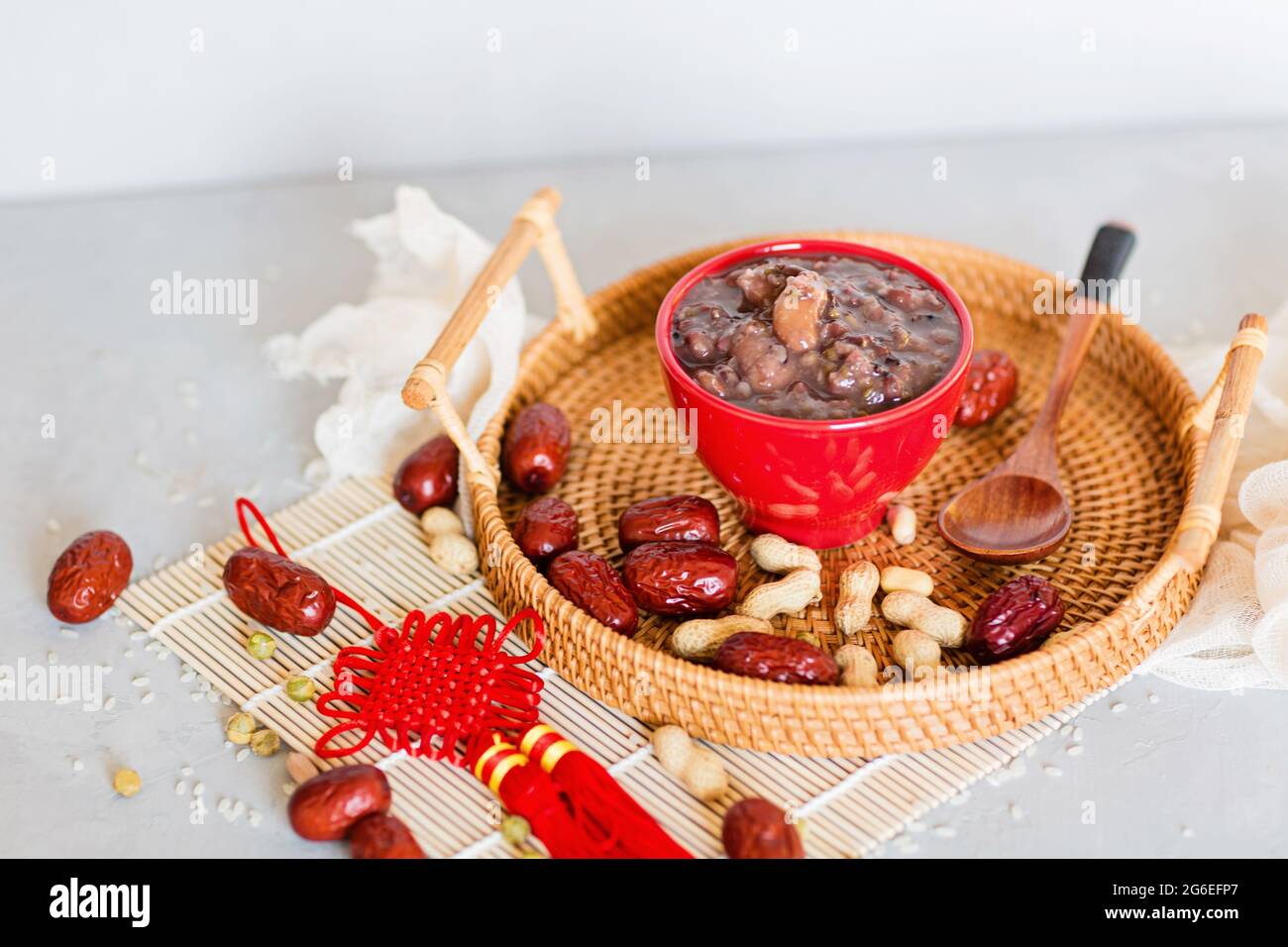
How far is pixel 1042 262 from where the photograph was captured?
229cm

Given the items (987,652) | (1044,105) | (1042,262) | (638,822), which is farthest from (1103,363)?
(638,822)

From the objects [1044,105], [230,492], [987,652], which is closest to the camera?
[987,652]

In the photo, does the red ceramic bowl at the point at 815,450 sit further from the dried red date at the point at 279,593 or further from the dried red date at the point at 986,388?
the dried red date at the point at 279,593

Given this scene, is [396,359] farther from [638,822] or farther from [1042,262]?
[1042,262]

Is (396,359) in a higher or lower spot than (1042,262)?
lower

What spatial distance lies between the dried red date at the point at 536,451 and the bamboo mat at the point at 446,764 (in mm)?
155

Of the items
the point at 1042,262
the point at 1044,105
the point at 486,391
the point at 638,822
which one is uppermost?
the point at 1044,105

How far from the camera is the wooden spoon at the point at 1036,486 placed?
65.0 inches

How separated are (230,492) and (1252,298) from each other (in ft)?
5.60

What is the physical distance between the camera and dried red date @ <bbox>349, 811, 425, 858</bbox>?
4.40ft

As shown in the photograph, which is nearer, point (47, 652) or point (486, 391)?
point (47, 652)

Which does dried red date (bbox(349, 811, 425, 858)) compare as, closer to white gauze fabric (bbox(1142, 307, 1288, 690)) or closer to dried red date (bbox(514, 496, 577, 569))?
dried red date (bbox(514, 496, 577, 569))

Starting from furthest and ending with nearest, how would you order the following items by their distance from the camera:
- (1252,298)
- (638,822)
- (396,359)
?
(1252,298) < (396,359) < (638,822)

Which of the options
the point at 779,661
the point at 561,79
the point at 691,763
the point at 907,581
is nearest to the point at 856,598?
the point at 907,581
